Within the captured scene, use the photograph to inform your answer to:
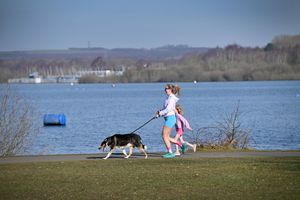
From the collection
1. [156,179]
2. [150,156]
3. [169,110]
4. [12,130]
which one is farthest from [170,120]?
[12,130]

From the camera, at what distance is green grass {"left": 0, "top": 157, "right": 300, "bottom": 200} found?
1342 cm

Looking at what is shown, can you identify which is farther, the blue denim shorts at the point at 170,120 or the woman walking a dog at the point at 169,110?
the blue denim shorts at the point at 170,120

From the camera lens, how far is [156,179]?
14.9 meters

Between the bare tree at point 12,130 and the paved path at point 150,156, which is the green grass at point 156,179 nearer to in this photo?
the paved path at point 150,156

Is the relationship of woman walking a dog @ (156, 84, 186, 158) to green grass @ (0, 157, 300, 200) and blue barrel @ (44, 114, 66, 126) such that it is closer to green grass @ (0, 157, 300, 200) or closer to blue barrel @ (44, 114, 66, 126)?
green grass @ (0, 157, 300, 200)

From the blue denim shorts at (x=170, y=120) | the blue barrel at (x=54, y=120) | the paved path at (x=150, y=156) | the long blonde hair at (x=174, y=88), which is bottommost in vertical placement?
the blue barrel at (x=54, y=120)

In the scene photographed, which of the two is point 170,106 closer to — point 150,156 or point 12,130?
point 150,156

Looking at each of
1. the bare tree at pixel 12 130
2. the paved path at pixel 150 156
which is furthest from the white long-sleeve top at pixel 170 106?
the bare tree at pixel 12 130

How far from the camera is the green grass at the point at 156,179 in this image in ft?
44.0

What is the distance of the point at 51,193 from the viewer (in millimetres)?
13641

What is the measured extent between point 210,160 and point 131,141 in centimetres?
206

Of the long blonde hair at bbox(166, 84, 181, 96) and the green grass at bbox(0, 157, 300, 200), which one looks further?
the long blonde hair at bbox(166, 84, 181, 96)

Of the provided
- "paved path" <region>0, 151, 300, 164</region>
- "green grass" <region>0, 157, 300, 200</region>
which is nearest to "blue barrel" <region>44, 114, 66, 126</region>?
"paved path" <region>0, 151, 300, 164</region>

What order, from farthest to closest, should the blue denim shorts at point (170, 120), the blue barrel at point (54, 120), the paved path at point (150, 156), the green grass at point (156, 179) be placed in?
1. the blue barrel at point (54, 120)
2. the paved path at point (150, 156)
3. the blue denim shorts at point (170, 120)
4. the green grass at point (156, 179)
